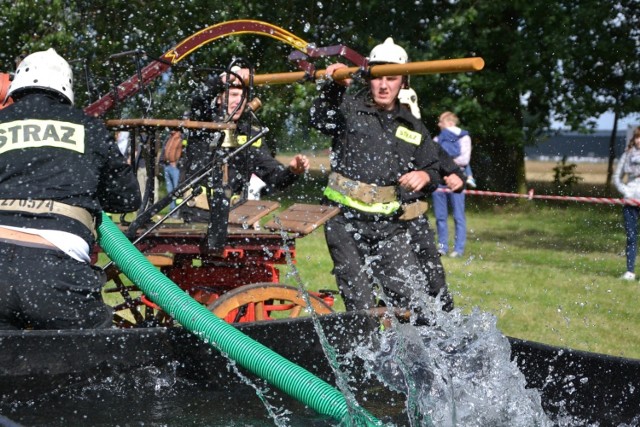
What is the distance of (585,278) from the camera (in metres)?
10.8

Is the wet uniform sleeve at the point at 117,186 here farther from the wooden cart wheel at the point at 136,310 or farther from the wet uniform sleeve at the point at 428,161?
the wet uniform sleeve at the point at 428,161

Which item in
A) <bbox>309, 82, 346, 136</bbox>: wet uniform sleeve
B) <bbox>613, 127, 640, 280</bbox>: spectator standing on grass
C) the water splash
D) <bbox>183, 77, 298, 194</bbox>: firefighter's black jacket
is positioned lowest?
<bbox>613, 127, 640, 280</bbox>: spectator standing on grass

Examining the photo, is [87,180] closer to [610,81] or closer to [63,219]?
[63,219]

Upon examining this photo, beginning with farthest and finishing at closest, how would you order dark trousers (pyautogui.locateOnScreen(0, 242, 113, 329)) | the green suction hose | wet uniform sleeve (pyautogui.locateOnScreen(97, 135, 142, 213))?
wet uniform sleeve (pyautogui.locateOnScreen(97, 135, 142, 213))
dark trousers (pyautogui.locateOnScreen(0, 242, 113, 329))
the green suction hose

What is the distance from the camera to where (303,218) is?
5.65m

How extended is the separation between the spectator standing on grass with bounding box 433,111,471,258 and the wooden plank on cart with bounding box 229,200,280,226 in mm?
6282

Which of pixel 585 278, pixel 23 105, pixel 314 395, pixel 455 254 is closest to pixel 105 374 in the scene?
pixel 314 395

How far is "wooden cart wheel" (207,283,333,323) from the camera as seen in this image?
5320 millimetres

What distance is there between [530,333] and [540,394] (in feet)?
11.6

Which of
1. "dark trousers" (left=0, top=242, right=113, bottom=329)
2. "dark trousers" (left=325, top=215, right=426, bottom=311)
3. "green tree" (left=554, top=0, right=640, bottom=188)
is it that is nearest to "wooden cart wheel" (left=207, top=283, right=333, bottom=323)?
"dark trousers" (left=325, top=215, right=426, bottom=311)

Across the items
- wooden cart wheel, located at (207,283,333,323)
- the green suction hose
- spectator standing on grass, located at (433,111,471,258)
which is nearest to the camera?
the green suction hose

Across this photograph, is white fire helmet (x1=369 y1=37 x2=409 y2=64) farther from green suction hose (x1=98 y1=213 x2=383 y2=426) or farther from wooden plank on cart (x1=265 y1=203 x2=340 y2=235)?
green suction hose (x1=98 y1=213 x2=383 y2=426)

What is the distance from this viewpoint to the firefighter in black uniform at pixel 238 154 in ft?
19.0

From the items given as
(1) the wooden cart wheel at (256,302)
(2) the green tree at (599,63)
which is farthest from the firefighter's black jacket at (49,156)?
(2) the green tree at (599,63)
